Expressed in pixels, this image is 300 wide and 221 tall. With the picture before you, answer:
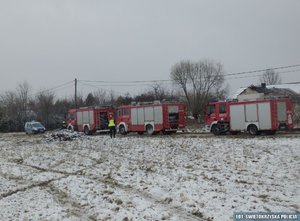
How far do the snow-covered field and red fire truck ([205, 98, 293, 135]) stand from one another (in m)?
9.33

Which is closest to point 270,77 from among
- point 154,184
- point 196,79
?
point 196,79

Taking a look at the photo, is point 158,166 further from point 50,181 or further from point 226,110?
point 226,110

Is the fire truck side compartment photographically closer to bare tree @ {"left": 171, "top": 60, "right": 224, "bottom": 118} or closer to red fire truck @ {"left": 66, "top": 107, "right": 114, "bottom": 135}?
red fire truck @ {"left": 66, "top": 107, "right": 114, "bottom": 135}

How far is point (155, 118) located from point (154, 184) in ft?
Result: 77.5

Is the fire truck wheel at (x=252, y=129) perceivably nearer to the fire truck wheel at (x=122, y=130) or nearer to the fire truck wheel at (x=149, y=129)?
the fire truck wheel at (x=149, y=129)

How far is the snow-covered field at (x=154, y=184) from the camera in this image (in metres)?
9.46

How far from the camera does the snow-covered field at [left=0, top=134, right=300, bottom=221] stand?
9461mm

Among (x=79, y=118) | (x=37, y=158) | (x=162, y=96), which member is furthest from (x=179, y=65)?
(x=37, y=158)

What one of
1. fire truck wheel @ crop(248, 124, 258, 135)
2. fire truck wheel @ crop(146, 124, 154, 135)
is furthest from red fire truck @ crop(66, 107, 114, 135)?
fire truck wheel @ crop(248, 124, 258, 135)

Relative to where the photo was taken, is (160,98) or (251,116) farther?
(160,98)

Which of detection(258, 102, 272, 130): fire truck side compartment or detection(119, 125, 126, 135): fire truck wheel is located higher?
detection(258, 102, 272, 130): fire truck side compartment

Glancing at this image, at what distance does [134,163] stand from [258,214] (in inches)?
355

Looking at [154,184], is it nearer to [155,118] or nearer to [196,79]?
[155,118]

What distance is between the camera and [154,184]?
12.4m
